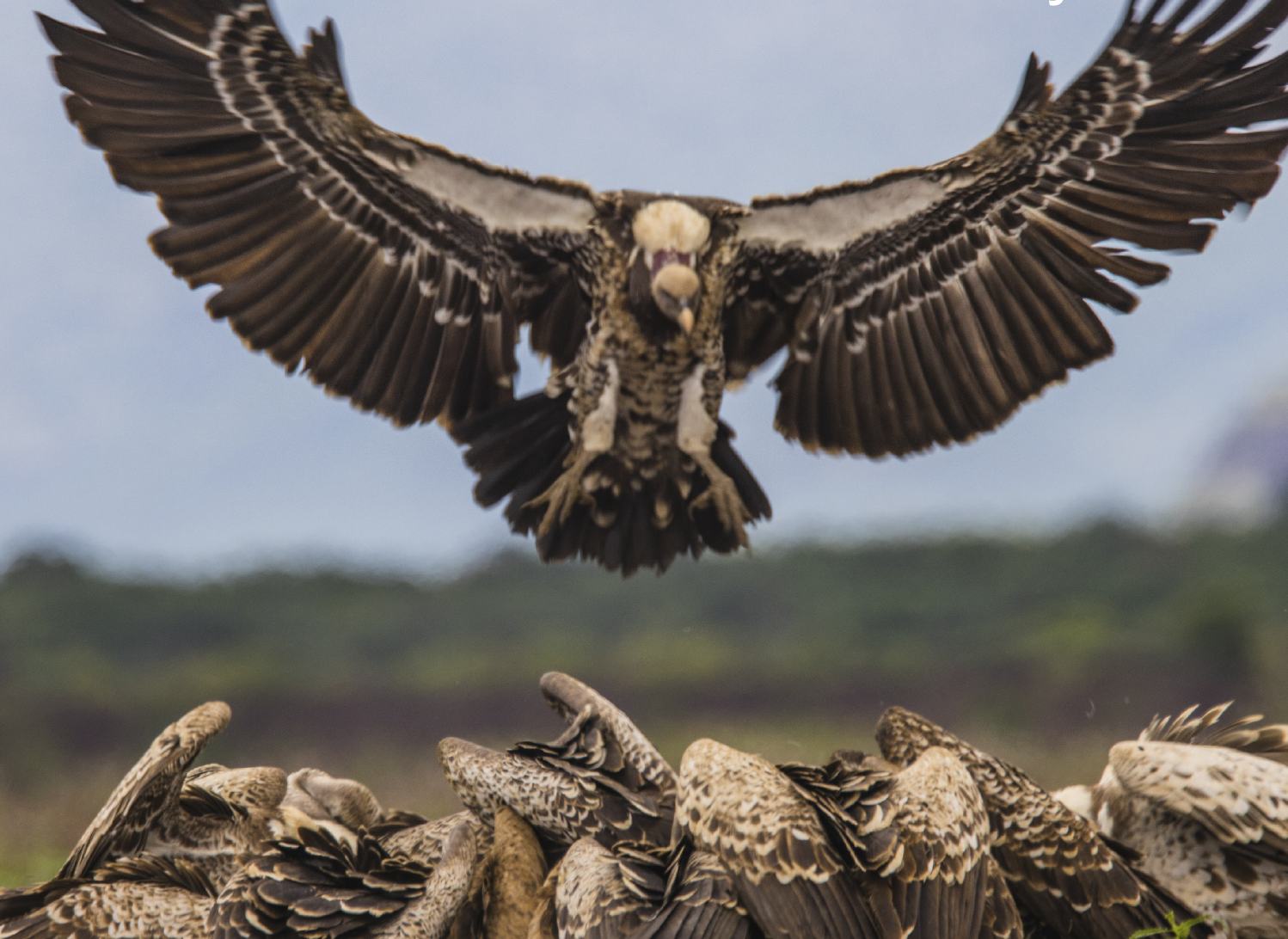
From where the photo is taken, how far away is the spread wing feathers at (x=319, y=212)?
405 centimetres

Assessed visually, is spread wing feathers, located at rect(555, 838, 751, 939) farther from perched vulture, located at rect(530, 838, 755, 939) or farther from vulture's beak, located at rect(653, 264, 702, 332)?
vulture's beak, located at rect(653, 264, 702, 332)

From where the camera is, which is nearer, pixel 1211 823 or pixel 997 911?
pixel 997 911

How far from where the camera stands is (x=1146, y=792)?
10.3 ft

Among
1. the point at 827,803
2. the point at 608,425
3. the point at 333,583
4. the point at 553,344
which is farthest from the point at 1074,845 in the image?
the point at 333,583

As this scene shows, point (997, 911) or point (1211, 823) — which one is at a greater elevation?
point (1211, 823)

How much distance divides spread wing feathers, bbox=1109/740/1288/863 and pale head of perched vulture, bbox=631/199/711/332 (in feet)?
6.51

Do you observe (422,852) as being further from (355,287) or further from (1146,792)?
(355,287)

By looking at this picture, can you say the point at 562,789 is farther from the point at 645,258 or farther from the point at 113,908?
the point at 645,258

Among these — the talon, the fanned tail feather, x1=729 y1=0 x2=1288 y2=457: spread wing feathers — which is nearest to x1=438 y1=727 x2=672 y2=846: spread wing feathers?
the talon

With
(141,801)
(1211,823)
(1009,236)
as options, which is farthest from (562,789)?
(1009,236)

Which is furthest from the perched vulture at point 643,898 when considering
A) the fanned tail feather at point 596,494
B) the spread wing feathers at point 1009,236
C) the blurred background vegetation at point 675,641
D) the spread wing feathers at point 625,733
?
the blurred background vegetation at point 675,641

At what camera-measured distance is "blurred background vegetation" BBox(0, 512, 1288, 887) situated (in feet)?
51.4

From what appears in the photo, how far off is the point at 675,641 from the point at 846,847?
625 inches

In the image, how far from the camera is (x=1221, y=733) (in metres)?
3.67
